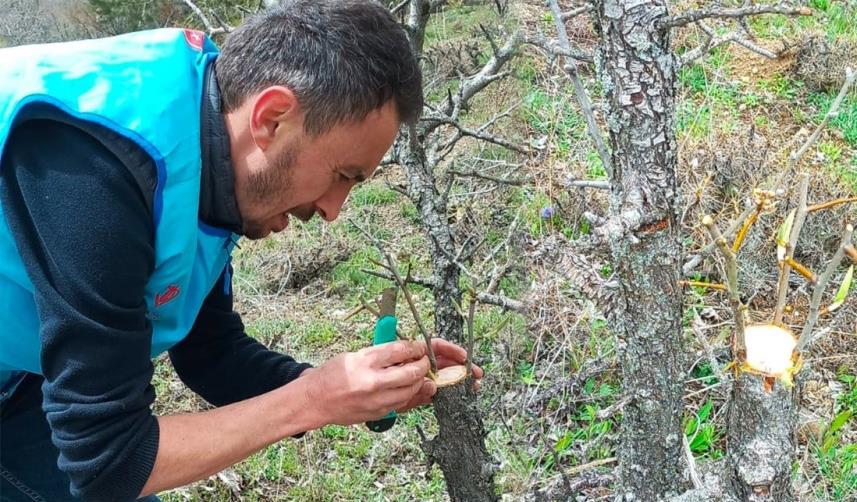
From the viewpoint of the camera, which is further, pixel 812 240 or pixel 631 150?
pixel 812 240

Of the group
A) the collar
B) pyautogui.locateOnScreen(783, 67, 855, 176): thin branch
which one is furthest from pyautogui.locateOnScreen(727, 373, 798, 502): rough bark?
the collar

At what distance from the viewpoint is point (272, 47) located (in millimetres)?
1259

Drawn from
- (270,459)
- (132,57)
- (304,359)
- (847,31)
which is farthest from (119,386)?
(847,31)

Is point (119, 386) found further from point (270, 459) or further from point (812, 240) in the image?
point (812, 240)

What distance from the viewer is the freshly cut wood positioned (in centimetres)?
150

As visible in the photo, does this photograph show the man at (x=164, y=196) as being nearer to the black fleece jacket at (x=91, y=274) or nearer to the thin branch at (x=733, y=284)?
the black fleece jacket at (x=91, y=274)

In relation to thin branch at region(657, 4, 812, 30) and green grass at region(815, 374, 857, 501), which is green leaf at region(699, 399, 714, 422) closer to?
green grass at region(815, 374, 857, 501)

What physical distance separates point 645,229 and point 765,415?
0.37 m

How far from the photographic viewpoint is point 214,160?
1.26 metres

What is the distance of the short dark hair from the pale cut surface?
0.75 m

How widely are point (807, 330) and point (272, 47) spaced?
989 mm

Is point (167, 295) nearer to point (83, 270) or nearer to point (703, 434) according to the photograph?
point (83, 270)

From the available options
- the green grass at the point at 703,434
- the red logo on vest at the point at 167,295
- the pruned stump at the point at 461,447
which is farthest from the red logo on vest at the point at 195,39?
the green grass at the point at 703,434

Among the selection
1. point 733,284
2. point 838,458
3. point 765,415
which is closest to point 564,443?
point 838,458
